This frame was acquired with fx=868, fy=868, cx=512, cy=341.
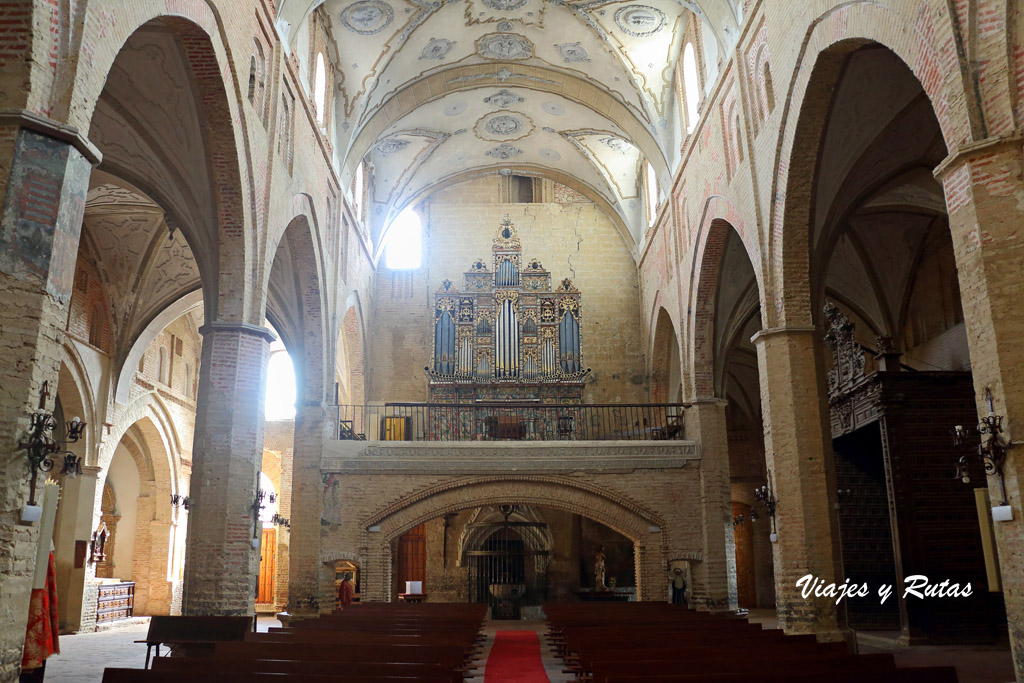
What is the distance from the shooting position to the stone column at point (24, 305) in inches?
227

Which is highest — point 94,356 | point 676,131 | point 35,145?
point 676,131

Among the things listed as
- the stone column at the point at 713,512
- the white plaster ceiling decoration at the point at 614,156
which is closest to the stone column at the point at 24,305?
the stone column at the point at 713,512

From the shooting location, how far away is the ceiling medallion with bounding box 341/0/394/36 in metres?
16.3

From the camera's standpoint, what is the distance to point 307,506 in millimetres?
16656

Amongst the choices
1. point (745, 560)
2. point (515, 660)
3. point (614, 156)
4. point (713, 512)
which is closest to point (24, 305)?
point (515, 660)

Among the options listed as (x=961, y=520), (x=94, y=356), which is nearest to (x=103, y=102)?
→ (x=94, y=356)

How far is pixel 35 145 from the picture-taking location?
6105mm

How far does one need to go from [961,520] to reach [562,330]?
474 inches

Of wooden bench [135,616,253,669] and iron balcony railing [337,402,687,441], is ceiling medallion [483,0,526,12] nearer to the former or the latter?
iron balcony railing [337,402,687,441]

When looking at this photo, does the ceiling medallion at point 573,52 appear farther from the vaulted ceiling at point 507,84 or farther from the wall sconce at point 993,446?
the wall sconce at point 993,446

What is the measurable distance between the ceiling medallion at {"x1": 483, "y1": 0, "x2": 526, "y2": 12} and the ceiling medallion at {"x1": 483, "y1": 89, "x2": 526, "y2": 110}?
3.29 m

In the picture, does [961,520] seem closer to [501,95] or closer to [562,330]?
[562,330]

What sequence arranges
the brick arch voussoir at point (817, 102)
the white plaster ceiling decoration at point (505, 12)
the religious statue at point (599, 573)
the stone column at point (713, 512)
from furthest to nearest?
1. the religious statue at point (599, 573)
2. the white plaster ceiling decoration at point (505, 12)
3. the stone column at point (713, 512)
4. the brick arch voussoir at point (817, 102)

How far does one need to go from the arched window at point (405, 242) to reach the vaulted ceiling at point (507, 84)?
124 centimetres
